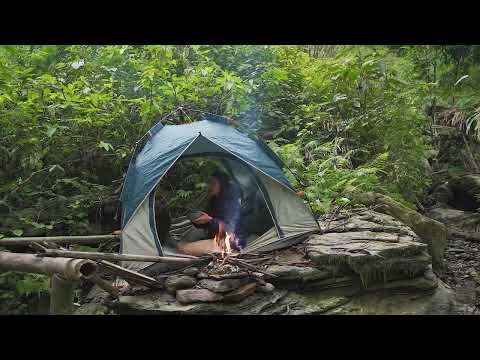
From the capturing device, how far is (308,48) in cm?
1184

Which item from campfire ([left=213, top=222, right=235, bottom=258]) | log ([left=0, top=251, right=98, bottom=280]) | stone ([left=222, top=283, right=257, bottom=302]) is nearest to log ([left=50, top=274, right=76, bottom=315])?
log ([left=0, top=251, right=98, bottom=280])

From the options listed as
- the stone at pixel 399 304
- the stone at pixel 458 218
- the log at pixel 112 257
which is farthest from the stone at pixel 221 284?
the stone at pixel 458 218

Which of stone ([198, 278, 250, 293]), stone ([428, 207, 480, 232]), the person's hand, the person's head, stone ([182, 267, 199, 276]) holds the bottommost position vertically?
stone ([198, 278, 250, 293])

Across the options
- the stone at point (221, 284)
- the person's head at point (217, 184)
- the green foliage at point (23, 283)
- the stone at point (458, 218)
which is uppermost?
the person's head at point (217, 184)

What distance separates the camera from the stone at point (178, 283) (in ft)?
13.7

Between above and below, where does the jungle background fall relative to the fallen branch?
above

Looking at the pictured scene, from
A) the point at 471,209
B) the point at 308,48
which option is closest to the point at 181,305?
the point at 471,209

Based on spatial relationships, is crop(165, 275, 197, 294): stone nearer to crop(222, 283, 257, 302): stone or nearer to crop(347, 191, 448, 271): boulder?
crop(222, 283, 257, 302): stone

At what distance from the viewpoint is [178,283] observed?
4.19m

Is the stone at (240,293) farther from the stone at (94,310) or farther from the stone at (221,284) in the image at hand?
the stone at (94,310)

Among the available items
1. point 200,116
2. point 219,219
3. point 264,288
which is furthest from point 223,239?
point 200,116

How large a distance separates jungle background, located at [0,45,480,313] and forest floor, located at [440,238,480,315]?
1.15 m

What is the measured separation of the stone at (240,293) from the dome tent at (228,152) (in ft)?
2.68

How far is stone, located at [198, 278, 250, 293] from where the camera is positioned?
4.07 metres
